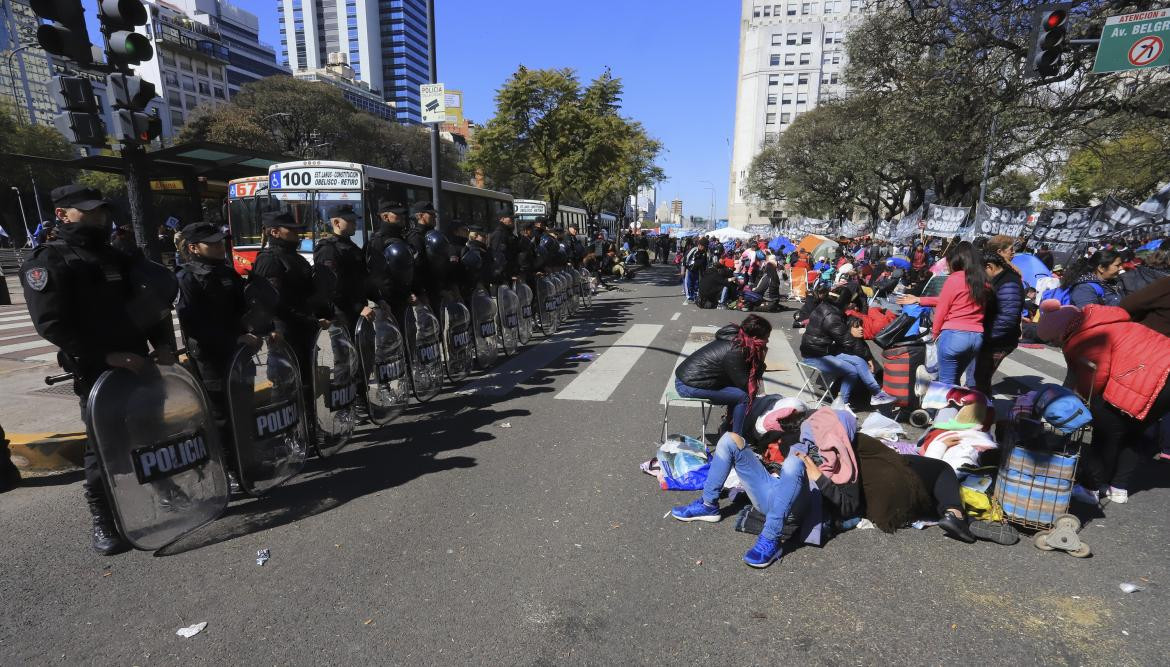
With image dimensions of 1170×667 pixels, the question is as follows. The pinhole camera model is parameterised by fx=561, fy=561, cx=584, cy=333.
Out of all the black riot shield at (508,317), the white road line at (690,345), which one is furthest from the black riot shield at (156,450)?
the black riot shield at (508,317)

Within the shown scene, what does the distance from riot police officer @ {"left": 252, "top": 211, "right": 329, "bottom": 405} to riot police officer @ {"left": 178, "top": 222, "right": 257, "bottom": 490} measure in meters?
0.46

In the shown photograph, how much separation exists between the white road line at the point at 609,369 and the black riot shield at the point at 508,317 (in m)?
1.32

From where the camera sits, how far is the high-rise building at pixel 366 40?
134750mm

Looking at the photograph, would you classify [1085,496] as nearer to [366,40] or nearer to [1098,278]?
[1098,278]

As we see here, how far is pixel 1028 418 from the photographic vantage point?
3.62 meters

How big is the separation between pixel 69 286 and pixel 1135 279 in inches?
415

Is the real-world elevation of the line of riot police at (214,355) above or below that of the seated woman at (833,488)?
above

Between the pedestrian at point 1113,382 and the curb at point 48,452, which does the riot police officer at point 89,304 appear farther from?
the pedestrian at point 1113,382

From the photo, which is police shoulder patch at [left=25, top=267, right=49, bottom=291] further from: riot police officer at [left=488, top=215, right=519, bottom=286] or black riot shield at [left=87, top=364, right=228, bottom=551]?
riot police officer at [left=488, top=215, right=519, bottom=286]

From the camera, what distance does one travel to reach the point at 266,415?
3910 mm

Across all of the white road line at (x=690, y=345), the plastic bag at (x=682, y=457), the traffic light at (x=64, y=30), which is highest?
the traffic light at (x=64, y=30)

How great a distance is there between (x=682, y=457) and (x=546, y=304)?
6.25m

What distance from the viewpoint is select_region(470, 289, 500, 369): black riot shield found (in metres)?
7.32

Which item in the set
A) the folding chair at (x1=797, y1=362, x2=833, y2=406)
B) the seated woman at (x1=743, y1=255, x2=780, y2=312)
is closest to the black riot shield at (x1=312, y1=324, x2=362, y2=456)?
the folding chair at (x1=797, y1=362, x2=833, y2=406)
